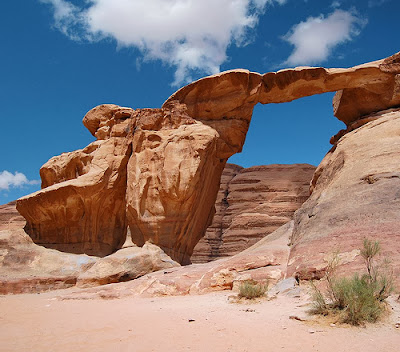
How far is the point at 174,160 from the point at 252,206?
18866mm

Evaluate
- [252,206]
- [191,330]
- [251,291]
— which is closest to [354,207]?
[251,291]

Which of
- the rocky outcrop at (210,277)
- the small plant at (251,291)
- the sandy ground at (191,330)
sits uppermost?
the rocky outcrop at (210,277)

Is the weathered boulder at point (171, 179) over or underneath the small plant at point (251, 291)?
over

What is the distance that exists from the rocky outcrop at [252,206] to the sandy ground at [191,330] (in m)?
22.4

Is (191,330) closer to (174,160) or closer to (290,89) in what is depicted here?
(174,160)

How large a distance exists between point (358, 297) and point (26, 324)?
5.14 m

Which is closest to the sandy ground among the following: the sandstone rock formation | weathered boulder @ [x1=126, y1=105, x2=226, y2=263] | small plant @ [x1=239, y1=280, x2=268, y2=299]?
small plant @ [x1=239, y1=280, x2=268, y2=299]

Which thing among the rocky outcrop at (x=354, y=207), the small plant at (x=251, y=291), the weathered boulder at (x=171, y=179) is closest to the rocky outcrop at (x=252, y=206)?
the weathered boulder at (x=171, y=179)

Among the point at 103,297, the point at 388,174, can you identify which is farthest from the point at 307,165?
the point at 103,297

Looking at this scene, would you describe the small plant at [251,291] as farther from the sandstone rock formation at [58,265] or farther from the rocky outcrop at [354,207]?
the sandstone rock formation at [58,265]

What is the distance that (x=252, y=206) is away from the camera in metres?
32.1

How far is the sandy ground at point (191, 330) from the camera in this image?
467cm

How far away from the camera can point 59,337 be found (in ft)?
17.8

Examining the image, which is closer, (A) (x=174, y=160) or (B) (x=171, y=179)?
(B) (x=171, y=179)
